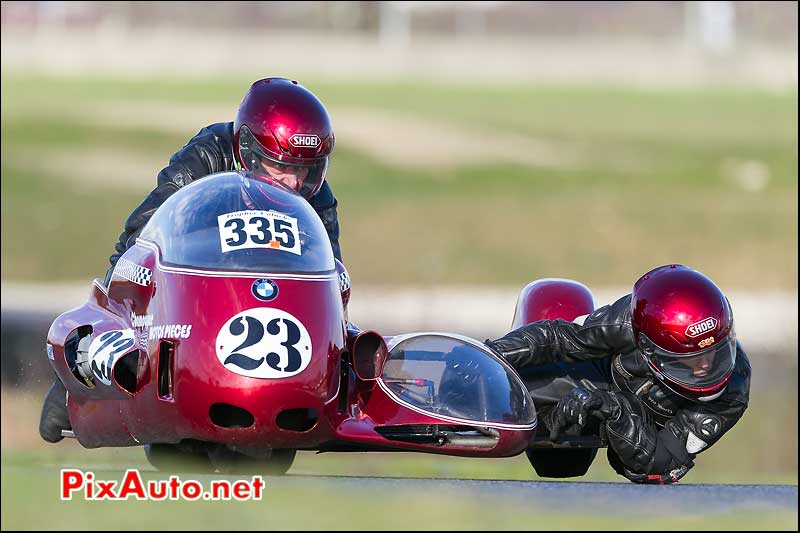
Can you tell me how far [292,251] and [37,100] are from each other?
40154 mm

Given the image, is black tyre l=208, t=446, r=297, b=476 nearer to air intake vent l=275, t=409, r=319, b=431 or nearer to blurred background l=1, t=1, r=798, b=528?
air intake vent l=275, t=409, r=319, b=431

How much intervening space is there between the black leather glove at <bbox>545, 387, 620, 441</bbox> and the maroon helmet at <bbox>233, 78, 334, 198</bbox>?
1.97 m

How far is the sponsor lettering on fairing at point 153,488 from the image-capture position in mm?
7063

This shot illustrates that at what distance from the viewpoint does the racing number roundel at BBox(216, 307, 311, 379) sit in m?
7.16

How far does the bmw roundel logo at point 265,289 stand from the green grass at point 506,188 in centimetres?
2230

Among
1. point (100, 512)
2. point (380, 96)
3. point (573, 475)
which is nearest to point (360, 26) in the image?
point (380, 96)

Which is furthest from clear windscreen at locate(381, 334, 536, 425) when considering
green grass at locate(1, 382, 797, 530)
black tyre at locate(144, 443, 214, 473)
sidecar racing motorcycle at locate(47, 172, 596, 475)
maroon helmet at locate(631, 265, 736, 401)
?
black tyre at locate(144, 443, 214, 473)

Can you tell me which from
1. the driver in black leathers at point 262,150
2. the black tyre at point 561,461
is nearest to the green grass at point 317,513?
the driver in black leathers at point 262,150

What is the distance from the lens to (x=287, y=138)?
364 inches

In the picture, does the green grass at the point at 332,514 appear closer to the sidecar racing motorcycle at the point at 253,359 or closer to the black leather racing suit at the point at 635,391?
the sidecar racing motorcycle at the point at 253,359

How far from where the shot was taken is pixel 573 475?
33.8ft

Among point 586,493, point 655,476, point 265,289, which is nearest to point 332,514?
point 265,289

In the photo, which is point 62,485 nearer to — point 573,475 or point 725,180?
point 573,475

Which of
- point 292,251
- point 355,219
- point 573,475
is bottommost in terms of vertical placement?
point 355,219
